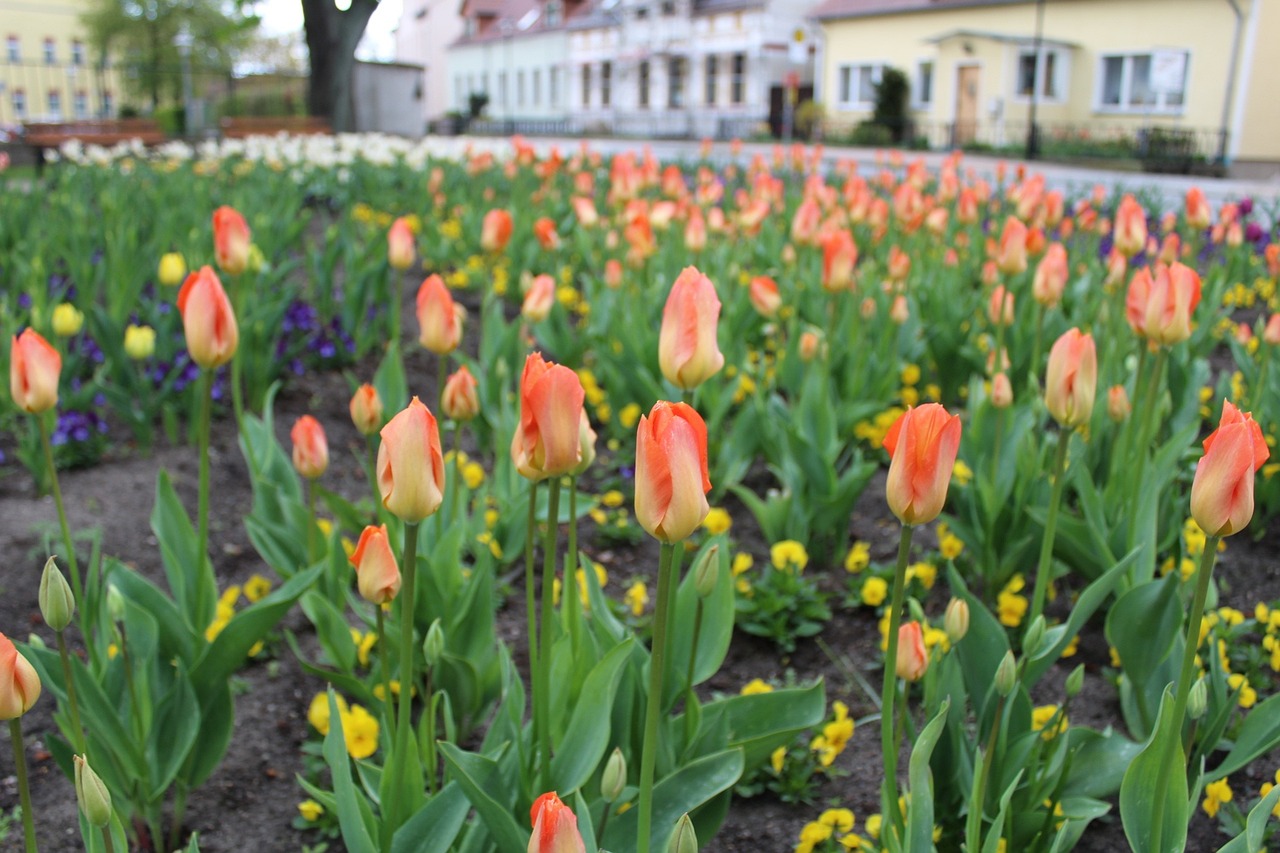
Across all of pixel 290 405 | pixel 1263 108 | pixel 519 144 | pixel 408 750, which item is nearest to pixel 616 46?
pixel 1263 108

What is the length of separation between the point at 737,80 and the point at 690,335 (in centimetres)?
3947

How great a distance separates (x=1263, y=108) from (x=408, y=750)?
87.4 feet

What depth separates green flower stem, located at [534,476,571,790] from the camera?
1.38 metres

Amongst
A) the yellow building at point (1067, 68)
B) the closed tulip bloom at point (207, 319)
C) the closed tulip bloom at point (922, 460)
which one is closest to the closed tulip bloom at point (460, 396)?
the closed tulip bloom at point (207, 319)

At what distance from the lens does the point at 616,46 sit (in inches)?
1720

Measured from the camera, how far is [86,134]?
624 inches

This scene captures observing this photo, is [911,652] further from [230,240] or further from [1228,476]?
[230,240]

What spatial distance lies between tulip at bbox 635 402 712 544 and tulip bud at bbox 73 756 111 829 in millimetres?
648

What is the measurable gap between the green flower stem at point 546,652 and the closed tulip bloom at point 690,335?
26cm

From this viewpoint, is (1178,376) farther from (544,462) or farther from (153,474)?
(153,474)

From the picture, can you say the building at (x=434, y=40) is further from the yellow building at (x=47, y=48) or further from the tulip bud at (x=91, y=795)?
the tulip bud at (x=91, y=795)

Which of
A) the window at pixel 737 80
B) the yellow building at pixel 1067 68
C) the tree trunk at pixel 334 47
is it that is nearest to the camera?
the tree trunk at pixel 334 47

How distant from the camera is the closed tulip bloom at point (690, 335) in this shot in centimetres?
153

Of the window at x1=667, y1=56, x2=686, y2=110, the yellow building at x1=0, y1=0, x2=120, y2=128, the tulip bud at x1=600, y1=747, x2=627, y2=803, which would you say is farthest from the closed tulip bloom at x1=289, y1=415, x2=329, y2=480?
the yellow building at x1=0, y1=0, x2=120, y2=128
